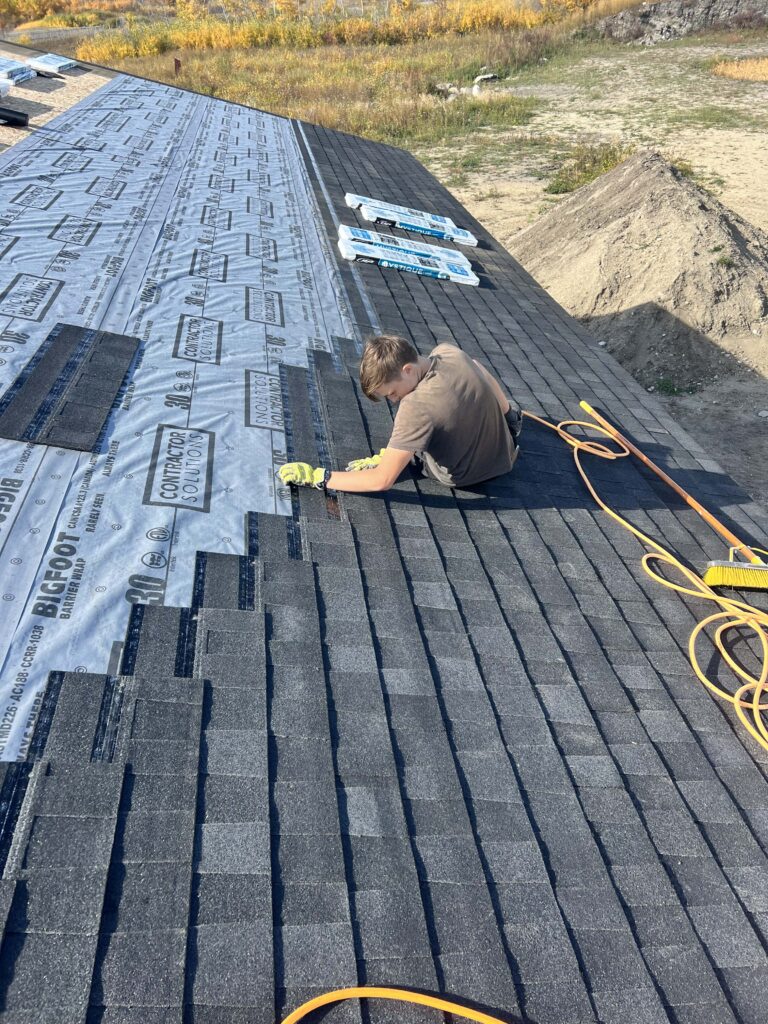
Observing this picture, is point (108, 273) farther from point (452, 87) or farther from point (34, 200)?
point (452, 87)

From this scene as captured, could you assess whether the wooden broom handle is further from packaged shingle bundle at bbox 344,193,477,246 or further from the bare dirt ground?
the bare dirt ground

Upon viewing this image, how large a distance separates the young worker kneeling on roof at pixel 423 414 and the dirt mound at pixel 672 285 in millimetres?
9490

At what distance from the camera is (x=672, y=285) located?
12703 millimetres

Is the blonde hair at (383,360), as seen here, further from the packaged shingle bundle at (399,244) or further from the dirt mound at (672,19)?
the dirt mound at (672,19)

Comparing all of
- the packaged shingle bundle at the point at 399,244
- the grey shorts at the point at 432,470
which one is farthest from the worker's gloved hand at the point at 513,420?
the packaged shingle bundle at the point at 399,244

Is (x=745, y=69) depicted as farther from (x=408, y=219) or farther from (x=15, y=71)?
(x=15, y=71)

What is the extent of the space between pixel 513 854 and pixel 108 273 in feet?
19.0

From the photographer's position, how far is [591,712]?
323cm

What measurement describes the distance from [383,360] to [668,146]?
77.1 feet

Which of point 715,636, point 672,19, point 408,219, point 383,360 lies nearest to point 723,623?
point 715,636

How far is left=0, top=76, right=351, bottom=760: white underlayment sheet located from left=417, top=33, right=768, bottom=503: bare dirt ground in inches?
306

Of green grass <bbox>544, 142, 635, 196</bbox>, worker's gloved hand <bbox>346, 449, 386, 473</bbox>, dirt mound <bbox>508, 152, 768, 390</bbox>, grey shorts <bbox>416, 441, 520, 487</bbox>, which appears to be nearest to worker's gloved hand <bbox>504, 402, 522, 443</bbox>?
grey shorts <bbox>416, 441, 520, 487</bbox>

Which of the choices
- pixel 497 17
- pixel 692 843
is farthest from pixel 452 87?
pixel 692 843

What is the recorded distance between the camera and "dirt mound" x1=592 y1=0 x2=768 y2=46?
32.3 m
